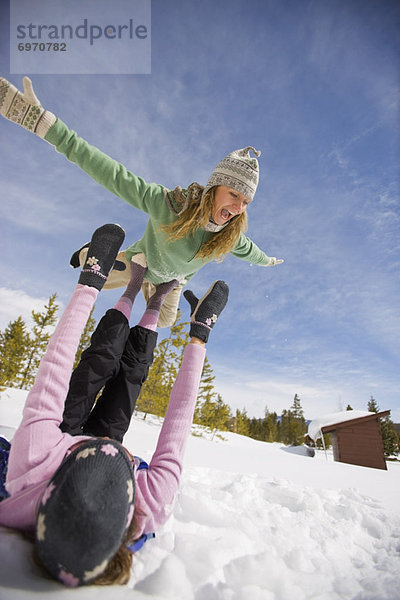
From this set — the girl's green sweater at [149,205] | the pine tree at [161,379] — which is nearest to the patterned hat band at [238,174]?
the girl's green sweater at [149,205]

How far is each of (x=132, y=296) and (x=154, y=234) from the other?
61cm

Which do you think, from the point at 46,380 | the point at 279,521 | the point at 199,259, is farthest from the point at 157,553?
the point at 199,259

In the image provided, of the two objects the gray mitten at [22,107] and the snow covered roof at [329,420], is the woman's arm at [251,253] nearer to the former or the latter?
the gray mitten at [22,107]

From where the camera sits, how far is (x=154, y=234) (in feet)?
8.25

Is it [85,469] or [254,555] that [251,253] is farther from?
[85,469]

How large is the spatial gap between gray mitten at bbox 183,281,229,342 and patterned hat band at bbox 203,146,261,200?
1.16 m

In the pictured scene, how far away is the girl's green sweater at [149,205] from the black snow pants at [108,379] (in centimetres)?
70

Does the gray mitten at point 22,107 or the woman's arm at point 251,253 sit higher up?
the woman's arm at point 251,253

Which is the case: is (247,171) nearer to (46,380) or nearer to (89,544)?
(46,380)

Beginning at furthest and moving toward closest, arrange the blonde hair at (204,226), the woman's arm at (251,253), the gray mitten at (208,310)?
the woman's arm at (251,253) < the blonde hair at (204,226) < the gray mitten at (208,310)

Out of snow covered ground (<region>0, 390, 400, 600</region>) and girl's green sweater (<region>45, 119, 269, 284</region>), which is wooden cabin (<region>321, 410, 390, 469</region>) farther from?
girl's green sweater (<region>45, 119, 269, 284</region>)

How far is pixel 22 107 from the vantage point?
6.20 feet

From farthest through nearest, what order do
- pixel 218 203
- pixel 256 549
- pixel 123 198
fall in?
pixel 218 203 < pixel 123 198 < pixel 256 549

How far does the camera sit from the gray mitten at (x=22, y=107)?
1.88 meters
